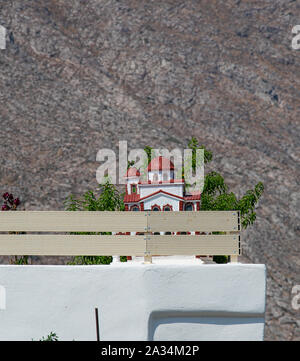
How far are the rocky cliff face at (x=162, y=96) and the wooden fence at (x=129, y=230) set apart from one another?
1111 inches

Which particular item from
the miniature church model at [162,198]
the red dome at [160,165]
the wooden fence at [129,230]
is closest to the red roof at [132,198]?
the miniature church model at [162,198]

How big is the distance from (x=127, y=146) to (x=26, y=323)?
36.0m

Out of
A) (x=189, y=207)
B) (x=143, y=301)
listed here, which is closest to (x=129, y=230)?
(x=143, y=301)

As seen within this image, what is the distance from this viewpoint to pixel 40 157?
42.8 meters

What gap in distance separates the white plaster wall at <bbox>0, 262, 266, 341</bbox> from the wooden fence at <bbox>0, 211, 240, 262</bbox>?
0.33m

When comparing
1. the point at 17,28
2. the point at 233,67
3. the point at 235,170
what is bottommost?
the point at 235,170

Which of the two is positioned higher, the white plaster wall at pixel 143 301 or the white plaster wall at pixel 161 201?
the white plaster wall at pixel 161 201

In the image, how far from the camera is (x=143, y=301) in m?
8.87

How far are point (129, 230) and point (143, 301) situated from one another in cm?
118

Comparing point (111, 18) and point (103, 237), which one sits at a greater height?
point (111, 18)

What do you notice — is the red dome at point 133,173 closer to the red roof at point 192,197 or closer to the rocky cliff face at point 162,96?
the red roof at point 192,197

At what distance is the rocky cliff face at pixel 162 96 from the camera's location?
41.5m
